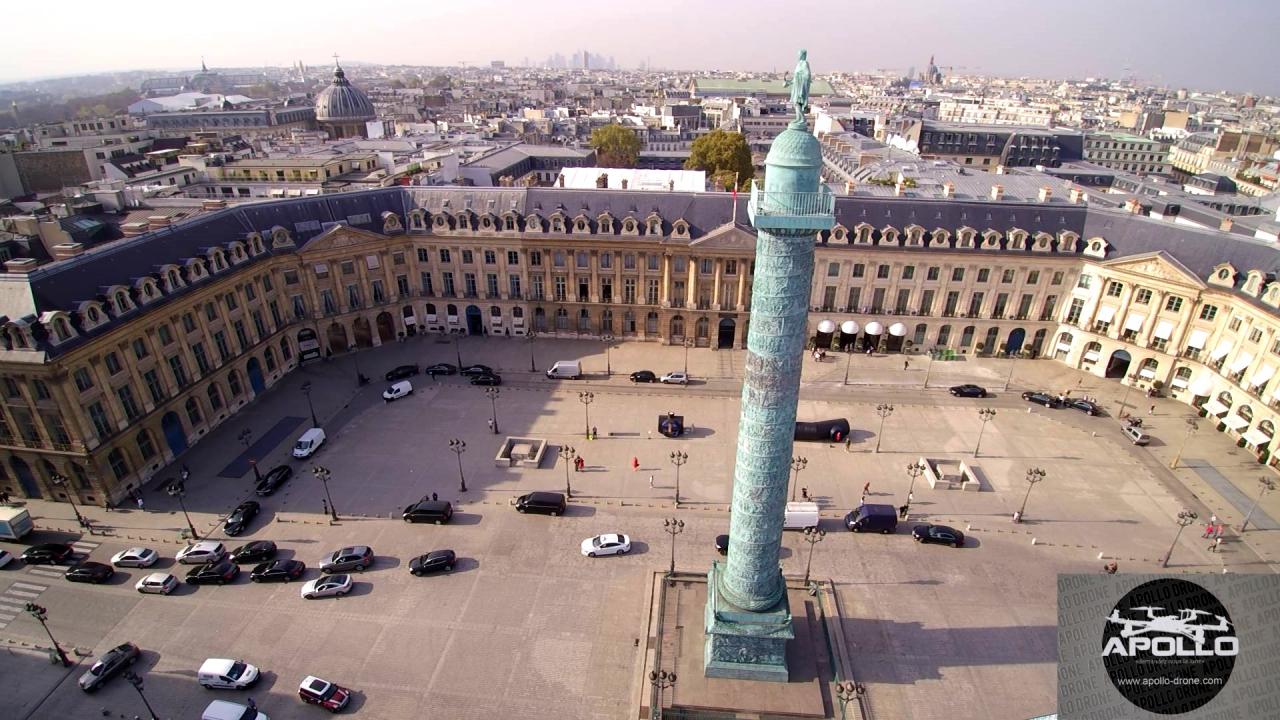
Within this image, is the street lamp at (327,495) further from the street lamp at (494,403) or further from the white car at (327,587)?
the street lamp at (494,403)

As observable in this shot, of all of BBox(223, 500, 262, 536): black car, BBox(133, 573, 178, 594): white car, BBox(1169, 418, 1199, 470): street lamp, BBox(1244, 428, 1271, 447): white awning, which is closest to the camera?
BBox(133, 573, 178, 594): white car

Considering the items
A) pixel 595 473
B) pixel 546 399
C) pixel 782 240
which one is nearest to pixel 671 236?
pixel 546 399

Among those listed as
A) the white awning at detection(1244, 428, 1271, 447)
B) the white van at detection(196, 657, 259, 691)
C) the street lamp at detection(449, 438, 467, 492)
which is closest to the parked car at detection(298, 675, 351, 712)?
the white van at detection(196, 657, 259, 691)

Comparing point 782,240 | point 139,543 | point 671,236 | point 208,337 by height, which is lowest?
point 139,543

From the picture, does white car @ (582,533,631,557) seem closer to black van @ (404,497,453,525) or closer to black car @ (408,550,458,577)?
black car @ (408,550,458,577)

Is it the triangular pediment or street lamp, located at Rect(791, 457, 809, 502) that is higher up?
the triangular pediment

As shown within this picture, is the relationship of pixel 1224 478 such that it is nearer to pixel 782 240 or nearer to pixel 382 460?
pixel 782 240

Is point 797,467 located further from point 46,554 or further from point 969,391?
point 46,554

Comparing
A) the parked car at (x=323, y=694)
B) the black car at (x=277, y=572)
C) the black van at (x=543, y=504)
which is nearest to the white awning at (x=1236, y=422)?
the black van at (x=543, y=504)
